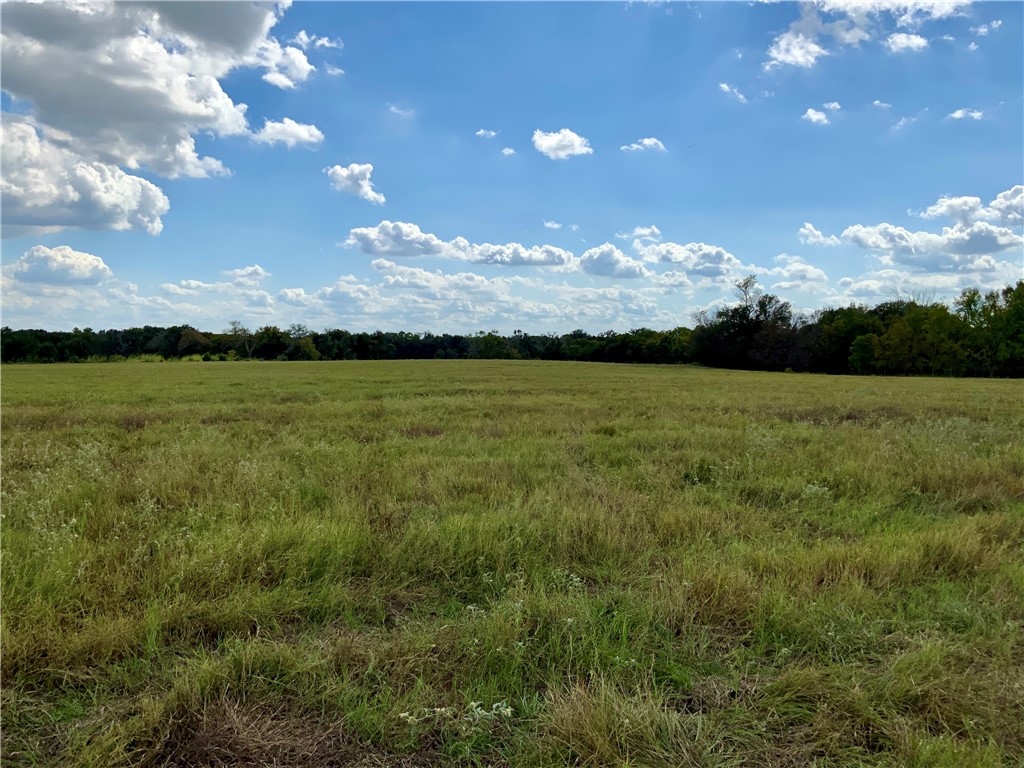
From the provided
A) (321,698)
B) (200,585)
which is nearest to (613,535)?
(321,698)

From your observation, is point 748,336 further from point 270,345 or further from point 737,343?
point 270,345

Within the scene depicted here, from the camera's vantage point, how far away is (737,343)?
8031 centimetres

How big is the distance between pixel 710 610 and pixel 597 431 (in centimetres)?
777

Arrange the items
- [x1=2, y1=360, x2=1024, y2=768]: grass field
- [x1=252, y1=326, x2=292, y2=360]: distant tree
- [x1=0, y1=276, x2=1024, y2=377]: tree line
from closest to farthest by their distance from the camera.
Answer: [x1=2, y1=360, x2=1024, y2=768]: grass field, [x1=0, y1=276, x2=1024, y2=377]: tree line, [x1=252, y1=326, x2=292, y2=360]: distant tree

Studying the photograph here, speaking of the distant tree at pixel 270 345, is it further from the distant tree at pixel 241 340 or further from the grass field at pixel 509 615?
the grass field at pixel 509 615

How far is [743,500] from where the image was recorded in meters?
6.09

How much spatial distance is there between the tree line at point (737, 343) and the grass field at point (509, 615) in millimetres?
60288

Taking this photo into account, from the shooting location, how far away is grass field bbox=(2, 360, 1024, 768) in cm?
241

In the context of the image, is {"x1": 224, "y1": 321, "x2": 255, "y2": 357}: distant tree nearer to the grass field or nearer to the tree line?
the tree line

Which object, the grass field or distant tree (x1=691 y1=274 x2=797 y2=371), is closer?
the grass field

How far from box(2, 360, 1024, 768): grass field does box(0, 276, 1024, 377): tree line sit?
198ft

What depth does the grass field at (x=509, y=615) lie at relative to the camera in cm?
241

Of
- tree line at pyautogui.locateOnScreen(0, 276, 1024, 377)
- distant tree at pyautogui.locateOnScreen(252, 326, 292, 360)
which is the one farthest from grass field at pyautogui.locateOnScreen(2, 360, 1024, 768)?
distant tree at pyautogui.locateOnScreen(252, 326, 292, 360)

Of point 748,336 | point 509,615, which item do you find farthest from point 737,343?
point 509,615
